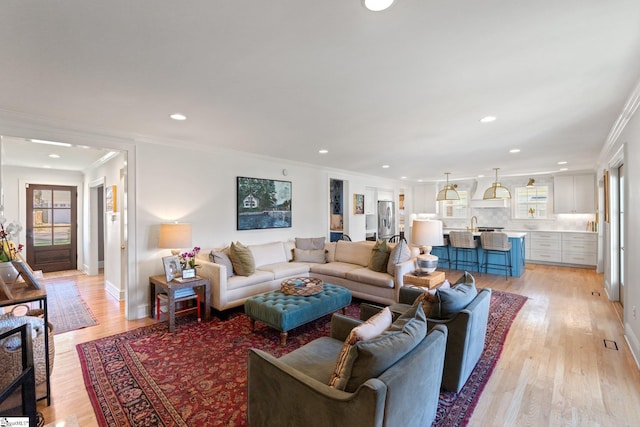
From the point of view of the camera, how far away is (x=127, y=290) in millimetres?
3756

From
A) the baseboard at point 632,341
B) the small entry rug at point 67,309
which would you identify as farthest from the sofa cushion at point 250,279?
the baseboard at point 632,341

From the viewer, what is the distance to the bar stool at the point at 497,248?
574 centimetres

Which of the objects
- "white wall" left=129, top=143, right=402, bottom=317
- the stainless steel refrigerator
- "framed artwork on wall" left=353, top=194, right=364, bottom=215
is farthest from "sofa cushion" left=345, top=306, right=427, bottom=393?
the stainless steel refrigerator

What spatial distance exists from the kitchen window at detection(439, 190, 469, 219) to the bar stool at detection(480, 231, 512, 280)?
9.23ft

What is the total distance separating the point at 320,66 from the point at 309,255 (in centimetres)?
357

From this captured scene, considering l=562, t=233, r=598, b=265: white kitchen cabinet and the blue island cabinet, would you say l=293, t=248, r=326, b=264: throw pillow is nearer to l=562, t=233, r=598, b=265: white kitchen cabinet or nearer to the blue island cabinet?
the blue island cabinet

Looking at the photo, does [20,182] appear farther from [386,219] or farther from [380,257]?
[386,219]

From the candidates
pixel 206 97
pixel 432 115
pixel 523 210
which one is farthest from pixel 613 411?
pixel 523 210

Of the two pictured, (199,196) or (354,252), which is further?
(354,252)

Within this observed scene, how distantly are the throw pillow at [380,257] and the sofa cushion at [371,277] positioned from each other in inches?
2.6

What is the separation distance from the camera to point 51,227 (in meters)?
6.43

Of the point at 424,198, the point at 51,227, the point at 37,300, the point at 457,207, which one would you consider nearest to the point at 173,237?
the point at 37,300

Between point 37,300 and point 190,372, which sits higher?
point 37,300

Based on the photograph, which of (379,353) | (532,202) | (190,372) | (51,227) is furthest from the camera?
(532,202)
